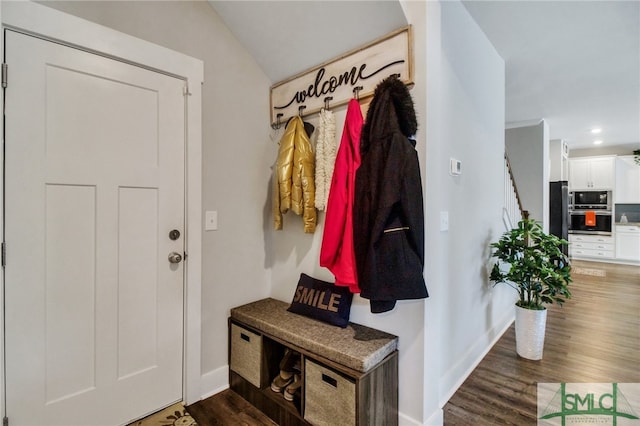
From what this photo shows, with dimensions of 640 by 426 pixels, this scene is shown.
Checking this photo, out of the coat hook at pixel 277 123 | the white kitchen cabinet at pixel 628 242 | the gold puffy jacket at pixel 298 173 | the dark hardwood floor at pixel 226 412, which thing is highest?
the coat hook at pixel 277 123

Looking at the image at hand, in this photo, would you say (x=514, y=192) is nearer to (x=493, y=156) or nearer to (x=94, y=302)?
(x=493, y=156)

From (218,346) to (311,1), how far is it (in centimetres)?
217

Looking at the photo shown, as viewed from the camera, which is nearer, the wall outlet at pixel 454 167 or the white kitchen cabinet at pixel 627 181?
the wall outlet at pixel 454 167

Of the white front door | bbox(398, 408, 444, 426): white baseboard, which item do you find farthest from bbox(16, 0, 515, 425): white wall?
the white front door

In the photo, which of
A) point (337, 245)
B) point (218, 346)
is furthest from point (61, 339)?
point (337, 245)

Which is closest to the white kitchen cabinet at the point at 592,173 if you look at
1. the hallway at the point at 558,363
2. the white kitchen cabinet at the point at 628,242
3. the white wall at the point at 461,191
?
the white kitchen cabinet at the point at 628,242

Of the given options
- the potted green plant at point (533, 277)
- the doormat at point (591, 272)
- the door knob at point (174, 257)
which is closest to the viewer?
the door knob at point (174, 257)

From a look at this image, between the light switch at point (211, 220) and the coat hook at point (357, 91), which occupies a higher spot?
the coat hook at point (357, 91)

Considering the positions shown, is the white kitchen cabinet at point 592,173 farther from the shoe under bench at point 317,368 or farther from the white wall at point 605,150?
the shoe under bench at point 317,368

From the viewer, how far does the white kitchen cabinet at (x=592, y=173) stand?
6152mm

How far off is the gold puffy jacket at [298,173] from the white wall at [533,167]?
4273 millimetres

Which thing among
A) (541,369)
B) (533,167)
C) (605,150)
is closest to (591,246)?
(605,150)

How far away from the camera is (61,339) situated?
142 centimetres

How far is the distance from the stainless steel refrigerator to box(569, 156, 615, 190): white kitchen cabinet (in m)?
2.12
